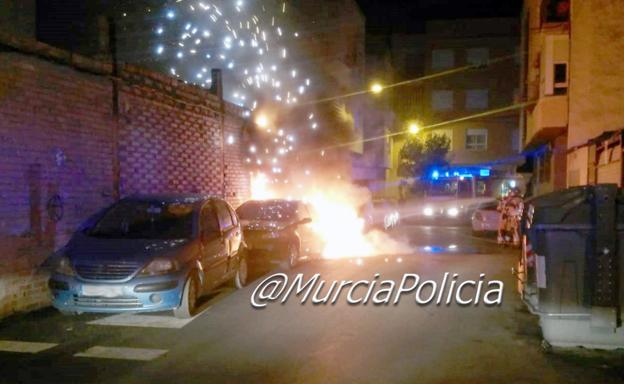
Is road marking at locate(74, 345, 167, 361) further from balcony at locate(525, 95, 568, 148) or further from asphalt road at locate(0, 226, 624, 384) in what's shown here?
balcony at locate(525, 95, 568, 148)

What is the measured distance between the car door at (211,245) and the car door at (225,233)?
49mm

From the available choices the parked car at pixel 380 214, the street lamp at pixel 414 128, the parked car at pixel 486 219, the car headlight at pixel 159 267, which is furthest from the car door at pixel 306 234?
the street lamp at pixel 414 128

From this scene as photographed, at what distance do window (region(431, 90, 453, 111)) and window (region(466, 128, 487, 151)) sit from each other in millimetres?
2645

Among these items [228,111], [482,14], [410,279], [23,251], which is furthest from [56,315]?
[482,14]

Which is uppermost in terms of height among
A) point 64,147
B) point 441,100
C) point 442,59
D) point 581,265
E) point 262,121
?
point 442,59

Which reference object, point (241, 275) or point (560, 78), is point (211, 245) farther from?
point (560, 78)

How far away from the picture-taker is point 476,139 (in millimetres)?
46312

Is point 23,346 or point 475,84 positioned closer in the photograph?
point 23,346

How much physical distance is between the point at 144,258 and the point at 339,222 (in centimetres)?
1269

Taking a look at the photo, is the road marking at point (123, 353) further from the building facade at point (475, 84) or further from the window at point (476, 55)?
the window at point (476, 55)

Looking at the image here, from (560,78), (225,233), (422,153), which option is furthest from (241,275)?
(422,153)

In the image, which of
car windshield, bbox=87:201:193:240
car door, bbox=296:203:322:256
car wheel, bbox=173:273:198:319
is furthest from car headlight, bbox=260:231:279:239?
car wheel, bbox=173:273:198:319

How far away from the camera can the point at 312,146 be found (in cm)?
2467

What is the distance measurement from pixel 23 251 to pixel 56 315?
113 centimetres
